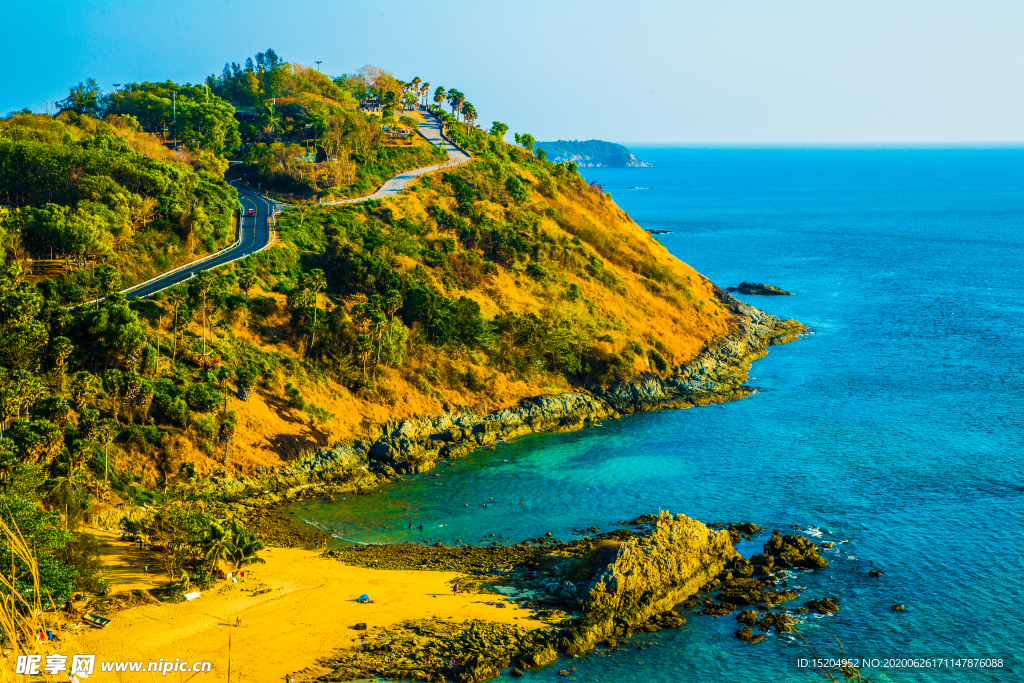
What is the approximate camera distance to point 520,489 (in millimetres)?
69438

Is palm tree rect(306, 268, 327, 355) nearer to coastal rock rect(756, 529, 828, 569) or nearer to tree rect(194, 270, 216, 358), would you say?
tree rect(194, 270, 216, 358)

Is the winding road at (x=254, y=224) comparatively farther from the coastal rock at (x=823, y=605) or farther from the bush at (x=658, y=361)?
the coastal rock at (x=823, y=605)

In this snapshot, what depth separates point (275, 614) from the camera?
48406 millimetres

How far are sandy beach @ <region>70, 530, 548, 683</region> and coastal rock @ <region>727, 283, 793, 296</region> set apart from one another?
339 feet

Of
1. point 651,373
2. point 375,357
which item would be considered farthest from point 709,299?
point 375,357

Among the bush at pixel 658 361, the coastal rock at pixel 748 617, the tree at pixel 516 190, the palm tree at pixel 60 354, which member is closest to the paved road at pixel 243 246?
the palm tree at pixel 60 354

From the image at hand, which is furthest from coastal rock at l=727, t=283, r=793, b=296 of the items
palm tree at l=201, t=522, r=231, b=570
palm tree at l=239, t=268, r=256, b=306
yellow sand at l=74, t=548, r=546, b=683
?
palm tree at l=201, t=522, r=231, b=570

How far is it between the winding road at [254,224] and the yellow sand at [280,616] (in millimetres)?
35568

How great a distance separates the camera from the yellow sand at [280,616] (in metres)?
43.5

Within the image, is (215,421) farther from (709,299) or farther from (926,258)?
(926,258)

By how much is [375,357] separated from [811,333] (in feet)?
224

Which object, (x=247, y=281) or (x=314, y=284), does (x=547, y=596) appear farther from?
(x=247, y=281)

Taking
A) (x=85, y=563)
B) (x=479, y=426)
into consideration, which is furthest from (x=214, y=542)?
(x=479, y=426)

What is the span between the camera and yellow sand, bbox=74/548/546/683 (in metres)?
43.5
